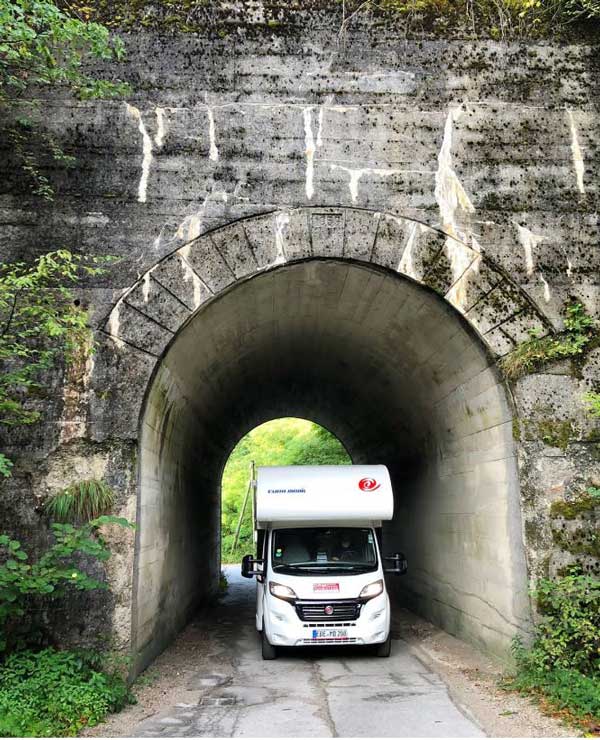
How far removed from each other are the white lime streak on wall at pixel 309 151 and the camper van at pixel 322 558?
150 inches

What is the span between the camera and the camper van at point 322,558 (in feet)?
27.9

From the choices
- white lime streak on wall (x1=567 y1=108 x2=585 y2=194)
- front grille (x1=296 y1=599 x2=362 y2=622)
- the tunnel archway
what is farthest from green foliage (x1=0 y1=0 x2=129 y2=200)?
front grille (x1=296 y1=599 x2=362 y2=622)

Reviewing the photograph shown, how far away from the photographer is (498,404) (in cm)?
787

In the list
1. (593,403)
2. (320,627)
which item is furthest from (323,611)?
(593,403)

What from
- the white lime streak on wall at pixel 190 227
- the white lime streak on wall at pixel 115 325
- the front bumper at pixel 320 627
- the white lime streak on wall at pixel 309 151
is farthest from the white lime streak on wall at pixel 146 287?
the front bumper at pixel 320 627

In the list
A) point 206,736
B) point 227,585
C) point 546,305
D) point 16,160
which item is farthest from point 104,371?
point 227,585

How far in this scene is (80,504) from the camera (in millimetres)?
6988

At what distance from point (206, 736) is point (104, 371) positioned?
3891mm

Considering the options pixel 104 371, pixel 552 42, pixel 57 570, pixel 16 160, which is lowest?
pixel 57 570

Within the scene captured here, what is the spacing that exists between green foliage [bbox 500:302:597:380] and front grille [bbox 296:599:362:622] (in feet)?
12.0

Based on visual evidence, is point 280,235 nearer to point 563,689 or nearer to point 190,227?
point 190,227

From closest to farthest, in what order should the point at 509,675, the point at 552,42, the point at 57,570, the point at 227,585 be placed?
the point at 57,570 → the point at 509,675 → the point at 552,42 → the point at 227,585

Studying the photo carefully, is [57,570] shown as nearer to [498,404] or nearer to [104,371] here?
[104,371]

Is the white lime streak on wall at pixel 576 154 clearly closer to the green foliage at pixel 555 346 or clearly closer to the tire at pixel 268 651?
the green foliage at pixel 555 346
